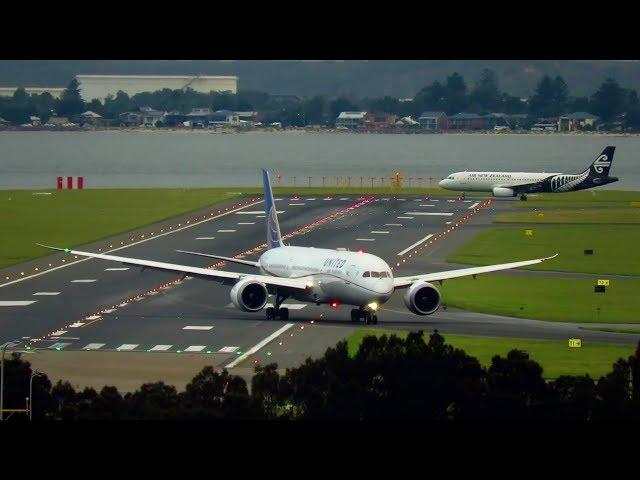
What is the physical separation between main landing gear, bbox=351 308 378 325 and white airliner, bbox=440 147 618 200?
92.7 m

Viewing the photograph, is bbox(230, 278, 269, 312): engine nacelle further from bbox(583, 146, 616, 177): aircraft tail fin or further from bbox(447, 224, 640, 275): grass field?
bbox(583, 146, 616, 177): aircraft tail fin

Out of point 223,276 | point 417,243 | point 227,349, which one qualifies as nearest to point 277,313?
point 223,276

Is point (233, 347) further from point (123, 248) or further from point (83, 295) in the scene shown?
point (123, 248)

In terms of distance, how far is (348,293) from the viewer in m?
63.7

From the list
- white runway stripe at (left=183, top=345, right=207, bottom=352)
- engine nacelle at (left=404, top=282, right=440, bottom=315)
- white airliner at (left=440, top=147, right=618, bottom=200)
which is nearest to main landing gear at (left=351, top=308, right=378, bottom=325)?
engine nacelle at (left=404, top=282, right=440, bottom=315)

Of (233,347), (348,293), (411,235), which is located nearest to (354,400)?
(233,347)

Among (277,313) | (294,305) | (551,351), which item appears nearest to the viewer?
(551,351)

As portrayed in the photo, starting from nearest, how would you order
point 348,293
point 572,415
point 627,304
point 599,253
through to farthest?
point 572,415, point 348,293, point 627,304, point 599,253

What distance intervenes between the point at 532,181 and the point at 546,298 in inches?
3270

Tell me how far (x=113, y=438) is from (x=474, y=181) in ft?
468

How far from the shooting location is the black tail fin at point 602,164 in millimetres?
153625

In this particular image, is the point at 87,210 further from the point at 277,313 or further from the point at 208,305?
the point at 277,313

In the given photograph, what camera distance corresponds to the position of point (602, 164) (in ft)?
504

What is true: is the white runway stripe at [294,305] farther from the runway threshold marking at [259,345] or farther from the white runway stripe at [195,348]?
the white runway stripe at [195,348]
